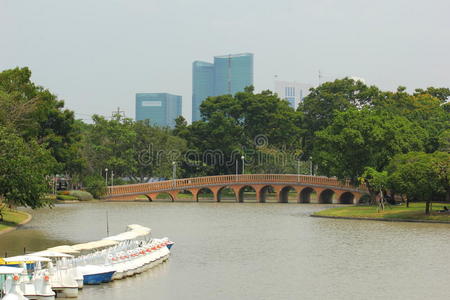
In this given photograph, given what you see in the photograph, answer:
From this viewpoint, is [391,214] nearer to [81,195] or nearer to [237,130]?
[81,195]

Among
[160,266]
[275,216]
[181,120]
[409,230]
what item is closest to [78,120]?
[181,120]

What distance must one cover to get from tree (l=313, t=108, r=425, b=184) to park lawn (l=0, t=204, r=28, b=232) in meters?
25.7

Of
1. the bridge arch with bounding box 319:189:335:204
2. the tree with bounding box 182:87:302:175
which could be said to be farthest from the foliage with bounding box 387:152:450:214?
the tree with bounding box 182:87:302:175

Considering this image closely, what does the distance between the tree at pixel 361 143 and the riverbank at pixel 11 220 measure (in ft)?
83.5

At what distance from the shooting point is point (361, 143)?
2506 inches

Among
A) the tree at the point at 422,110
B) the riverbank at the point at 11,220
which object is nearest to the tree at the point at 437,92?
the tree at the point at 422,110

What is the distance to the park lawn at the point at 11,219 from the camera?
4622cm

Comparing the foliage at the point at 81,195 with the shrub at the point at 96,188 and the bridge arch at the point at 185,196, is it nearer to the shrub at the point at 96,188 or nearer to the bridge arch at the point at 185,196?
the shrub at the point at 96,188

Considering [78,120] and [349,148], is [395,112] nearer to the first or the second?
[349,148]

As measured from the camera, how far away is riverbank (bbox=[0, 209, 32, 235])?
45.0 meters

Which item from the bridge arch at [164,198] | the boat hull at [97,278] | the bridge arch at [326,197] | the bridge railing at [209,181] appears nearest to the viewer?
the boat hull at [97,278]

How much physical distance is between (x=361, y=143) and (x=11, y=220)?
93.4 ft

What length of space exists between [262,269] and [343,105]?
72.9 m

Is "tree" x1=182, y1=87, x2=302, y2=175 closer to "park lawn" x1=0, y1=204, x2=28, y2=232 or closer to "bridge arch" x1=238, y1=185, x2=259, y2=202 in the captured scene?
→ "bridge arch" x1=238, y1=185, x2=259, y2=202
